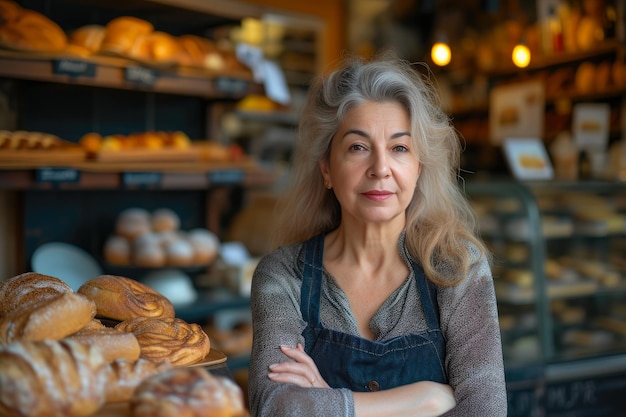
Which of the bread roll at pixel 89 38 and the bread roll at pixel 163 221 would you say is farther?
the bread roll at pixel 163 221

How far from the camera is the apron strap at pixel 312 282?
1.72 meters

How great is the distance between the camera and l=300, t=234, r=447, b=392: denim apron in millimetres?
1628

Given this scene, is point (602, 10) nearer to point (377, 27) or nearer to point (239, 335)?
point (377, 27)

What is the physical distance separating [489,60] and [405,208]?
194 inches

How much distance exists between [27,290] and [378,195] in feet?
2.76

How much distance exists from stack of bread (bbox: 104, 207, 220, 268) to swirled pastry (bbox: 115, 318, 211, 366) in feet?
6.44

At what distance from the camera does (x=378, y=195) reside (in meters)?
1.66

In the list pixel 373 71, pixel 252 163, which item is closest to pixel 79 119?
pixel 252 163

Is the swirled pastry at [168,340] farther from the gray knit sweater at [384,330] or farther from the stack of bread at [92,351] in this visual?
the gray knit sweater at [384,330]

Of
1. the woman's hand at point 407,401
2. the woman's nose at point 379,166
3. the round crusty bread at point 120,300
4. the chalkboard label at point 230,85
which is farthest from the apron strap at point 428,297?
the chalkboard label at point 230,85

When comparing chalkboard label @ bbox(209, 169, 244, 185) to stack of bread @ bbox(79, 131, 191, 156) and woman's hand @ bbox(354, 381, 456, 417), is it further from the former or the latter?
woman's hand @ bbox(354, 381, 456, 417)

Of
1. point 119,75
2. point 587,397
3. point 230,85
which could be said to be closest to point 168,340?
point 119,75

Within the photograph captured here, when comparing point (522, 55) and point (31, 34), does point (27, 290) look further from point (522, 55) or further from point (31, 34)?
point (522, 55)

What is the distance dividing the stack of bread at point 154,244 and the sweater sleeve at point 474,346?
67.1 inches
